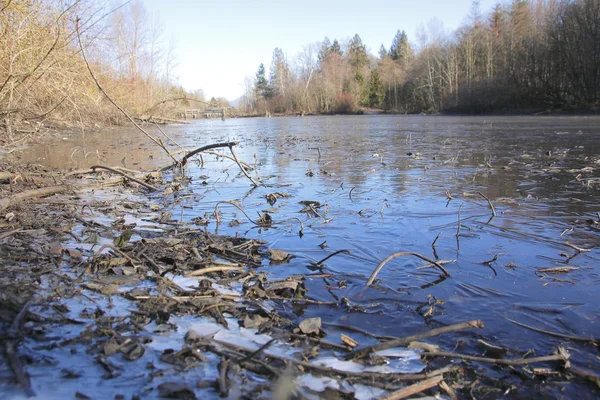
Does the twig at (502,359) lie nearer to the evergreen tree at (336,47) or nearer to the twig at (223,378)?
the twig at (223,378)

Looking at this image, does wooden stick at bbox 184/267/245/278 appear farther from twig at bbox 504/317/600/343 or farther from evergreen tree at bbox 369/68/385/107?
evergreen tree at bbox 369/68/385/107

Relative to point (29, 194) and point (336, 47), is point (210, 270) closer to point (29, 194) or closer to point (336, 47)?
point (29, 194)

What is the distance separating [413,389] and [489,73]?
55.6 m

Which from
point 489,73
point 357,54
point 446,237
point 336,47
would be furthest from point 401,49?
point 446,237

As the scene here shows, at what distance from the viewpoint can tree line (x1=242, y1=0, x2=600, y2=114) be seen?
4028 cm

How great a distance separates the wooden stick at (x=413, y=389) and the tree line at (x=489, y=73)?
140 ft

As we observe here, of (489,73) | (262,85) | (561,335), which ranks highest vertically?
(262,85)

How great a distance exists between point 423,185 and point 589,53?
1658 inches

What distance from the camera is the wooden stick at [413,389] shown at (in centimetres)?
185

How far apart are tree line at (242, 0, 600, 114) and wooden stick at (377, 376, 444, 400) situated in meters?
42.8

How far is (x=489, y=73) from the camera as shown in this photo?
50.5m

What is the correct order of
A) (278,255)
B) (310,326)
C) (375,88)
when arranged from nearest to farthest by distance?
(310,326), (278,255), (375,88)

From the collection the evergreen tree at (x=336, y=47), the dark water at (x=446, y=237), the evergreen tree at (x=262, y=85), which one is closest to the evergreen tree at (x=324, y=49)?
the evergreen tree at (x=336, y=47)

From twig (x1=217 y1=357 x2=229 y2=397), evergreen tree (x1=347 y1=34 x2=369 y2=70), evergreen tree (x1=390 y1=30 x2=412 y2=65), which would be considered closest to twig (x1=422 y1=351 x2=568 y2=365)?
twig (x1=217 y1=357 x2=229 y2=397)
